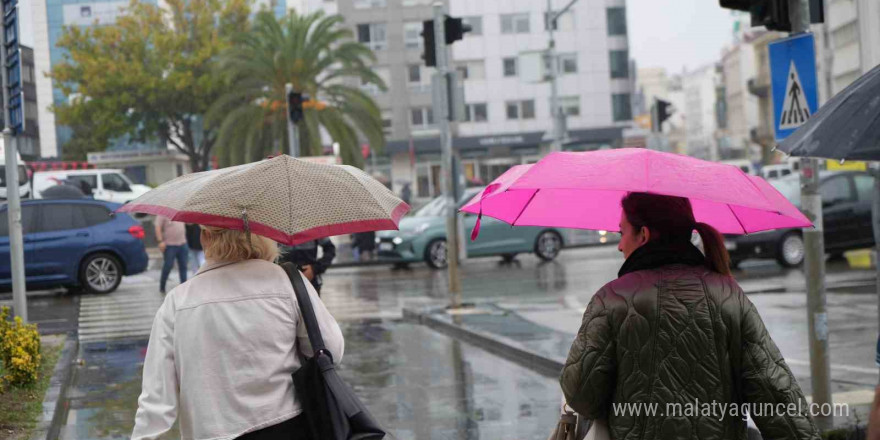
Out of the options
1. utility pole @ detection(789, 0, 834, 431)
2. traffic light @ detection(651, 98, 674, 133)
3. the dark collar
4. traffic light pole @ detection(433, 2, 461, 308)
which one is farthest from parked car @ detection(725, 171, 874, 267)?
the dark collar

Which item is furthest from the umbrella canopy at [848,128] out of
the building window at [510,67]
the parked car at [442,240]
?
the building window at [510,67]

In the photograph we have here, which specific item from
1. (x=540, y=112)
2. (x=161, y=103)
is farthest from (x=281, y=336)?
(x=540, y=112)

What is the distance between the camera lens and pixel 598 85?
6619 cm

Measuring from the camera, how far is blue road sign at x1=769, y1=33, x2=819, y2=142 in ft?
21.7

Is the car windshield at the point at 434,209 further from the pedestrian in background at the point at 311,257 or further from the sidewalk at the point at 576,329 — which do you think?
the pedestrian in background at the point at 311,257

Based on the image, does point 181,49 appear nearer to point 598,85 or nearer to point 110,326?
point 598,85

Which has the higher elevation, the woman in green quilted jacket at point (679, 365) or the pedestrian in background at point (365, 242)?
the woman in green quilted jacket at point (679, 365)

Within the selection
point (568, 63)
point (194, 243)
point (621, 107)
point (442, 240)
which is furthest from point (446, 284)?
point (621, 107)

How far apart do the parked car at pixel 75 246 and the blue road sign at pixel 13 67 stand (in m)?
7.48

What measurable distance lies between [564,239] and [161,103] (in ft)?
103

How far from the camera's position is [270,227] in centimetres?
364

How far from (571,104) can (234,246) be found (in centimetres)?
6387

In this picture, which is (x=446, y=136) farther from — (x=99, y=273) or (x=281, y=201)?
(x=281, y=201)

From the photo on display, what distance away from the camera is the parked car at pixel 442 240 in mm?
22938
